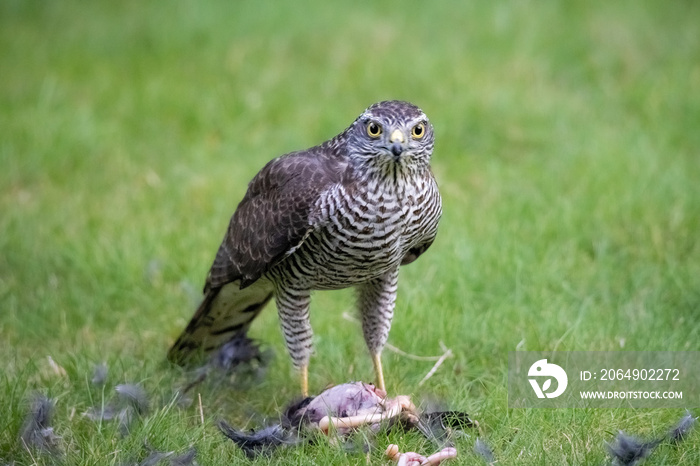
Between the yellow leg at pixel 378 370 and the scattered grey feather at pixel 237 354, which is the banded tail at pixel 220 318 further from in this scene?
the yellow leg at pixel 378 370

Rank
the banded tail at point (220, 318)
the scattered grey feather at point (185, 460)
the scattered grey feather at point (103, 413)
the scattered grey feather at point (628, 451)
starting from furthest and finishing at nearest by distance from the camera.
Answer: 1. the banded tail at point (220, 318)
2. the scattered grey feather at point (103, 413)
3. the scattered grey feather at point (185, 460)
4. the scattered grey feather at point (628, 451)

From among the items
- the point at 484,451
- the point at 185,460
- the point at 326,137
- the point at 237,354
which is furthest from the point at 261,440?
A: the point at 326,137

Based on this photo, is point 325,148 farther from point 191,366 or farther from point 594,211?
point 594,211

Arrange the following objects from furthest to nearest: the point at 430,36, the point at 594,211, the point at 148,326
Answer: the point at 430,36 < the point at 594,211 < the point at 148,326

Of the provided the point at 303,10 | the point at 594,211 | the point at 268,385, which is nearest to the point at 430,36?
the point at 303,10

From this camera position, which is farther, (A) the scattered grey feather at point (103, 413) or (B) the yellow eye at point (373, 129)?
(A) the scattered grey feather at point (103, 413)

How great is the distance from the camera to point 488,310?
552 cm

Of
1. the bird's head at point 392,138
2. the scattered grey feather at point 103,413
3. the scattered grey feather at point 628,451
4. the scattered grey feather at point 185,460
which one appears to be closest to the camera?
the scattered grey feather at point 628,451

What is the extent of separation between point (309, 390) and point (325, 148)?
1.40 meters

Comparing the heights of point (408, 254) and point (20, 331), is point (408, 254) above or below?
above

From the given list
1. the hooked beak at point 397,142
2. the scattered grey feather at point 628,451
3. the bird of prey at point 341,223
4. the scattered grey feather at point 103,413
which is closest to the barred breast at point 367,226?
the bird of prey at point 341,223

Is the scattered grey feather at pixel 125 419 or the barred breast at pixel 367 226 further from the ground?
the barred breast at pixel 367 226

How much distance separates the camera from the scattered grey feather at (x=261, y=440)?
159 inches

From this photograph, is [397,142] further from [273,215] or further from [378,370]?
[378,370]
